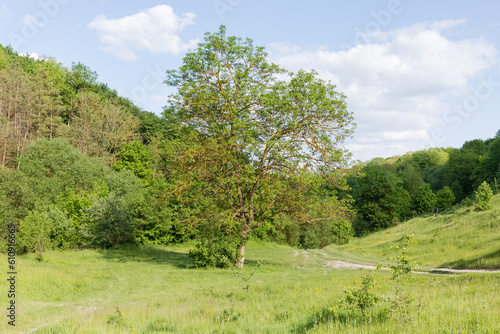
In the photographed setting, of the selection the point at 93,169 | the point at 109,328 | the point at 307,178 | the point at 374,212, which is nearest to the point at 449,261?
the point at 307,178

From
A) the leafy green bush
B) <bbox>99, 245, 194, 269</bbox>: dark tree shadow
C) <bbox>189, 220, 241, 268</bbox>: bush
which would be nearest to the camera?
<bbox>189, 220, 241, 268</bbox>: bush

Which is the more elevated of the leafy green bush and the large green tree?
the large green tree

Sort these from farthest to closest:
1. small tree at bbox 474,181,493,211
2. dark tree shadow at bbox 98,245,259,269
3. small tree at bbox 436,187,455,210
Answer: small tree at bbox 436,187,455,210 → small tree at bbox 474,181,493,211 → dark tree shadow at bbox 98,245,259,269

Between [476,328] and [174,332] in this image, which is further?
[174,332]

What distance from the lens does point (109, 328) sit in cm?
752

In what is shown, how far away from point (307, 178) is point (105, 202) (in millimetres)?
22808

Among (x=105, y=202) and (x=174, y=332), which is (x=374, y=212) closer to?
(x=105, y=202)

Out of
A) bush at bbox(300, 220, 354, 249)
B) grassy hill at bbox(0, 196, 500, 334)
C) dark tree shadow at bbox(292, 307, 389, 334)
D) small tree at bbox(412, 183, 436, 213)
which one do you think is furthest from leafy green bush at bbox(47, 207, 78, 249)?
small tree at bbox(412, 183, 436, 213)

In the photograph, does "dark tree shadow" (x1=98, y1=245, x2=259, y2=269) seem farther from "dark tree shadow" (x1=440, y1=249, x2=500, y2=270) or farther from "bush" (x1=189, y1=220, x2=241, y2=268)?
"dark tree shadow" (x1=440, y1=249, x2=500, y2=270)

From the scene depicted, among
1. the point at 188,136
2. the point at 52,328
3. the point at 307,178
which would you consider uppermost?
the point at 188,136

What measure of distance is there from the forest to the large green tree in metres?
0.09

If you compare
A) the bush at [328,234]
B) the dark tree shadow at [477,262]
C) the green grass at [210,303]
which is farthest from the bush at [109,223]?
the bush at [328,234]

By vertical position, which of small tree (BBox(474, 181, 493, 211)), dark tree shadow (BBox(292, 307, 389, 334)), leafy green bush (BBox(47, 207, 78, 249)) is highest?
small tree (BBox(474, 181, 493, 211))

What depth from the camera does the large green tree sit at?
21344 mm
